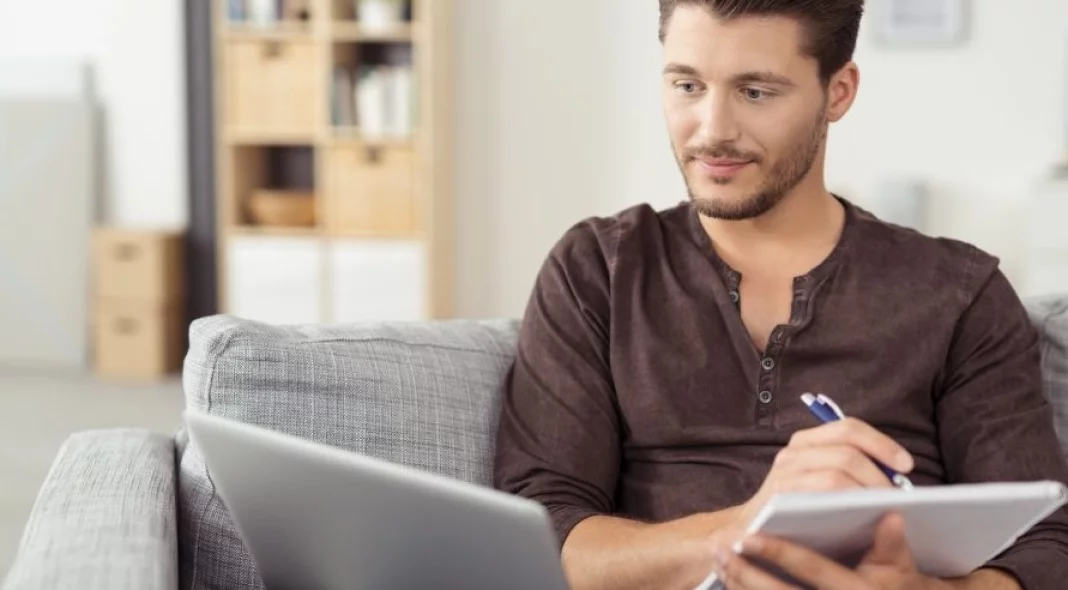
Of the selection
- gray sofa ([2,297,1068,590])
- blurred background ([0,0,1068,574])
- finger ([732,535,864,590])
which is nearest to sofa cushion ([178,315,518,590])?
gray sofa ([2,297,1068,590])

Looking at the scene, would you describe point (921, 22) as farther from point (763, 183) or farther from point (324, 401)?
point (324, 401)

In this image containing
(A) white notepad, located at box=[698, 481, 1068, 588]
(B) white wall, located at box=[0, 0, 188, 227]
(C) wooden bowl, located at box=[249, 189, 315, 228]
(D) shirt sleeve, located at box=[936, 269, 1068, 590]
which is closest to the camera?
(A) white notepad, located at box=[698, 481, 1068, 588]

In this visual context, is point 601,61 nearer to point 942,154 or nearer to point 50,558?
point 942,154

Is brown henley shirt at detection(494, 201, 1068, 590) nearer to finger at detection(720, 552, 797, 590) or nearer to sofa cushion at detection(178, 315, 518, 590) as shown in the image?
sofa cushion at detection(178, 315, 518, 590)

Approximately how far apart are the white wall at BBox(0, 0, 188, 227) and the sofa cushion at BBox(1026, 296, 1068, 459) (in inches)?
179

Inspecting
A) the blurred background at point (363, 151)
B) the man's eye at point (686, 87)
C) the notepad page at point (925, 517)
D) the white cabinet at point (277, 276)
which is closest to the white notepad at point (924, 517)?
the notepad page at point (925, 517)

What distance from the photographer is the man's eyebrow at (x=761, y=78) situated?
160cm

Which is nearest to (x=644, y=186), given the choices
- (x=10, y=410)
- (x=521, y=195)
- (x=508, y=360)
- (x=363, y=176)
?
(x=521, y=195)

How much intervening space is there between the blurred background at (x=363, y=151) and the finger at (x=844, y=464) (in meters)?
4.04

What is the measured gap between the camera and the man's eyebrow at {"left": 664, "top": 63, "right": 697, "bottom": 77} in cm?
160

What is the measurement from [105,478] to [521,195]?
4238mm

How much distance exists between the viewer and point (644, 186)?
5629 millimetres

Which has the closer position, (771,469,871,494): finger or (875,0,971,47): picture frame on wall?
(771,469,871,494): finger

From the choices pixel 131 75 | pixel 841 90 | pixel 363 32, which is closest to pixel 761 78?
pixel 841 90
